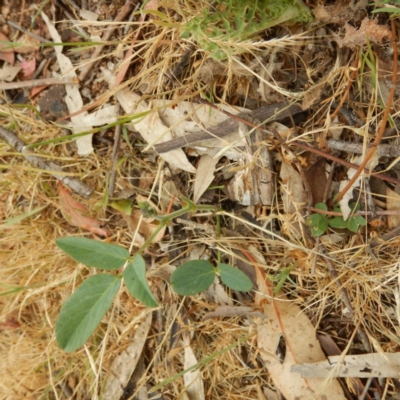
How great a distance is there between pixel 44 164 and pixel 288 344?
1.07m

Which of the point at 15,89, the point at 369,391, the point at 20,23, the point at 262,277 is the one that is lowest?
the point at 369,391

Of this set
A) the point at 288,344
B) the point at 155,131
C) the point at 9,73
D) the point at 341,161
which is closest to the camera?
the point at 341,161

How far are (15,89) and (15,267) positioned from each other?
2.23ft

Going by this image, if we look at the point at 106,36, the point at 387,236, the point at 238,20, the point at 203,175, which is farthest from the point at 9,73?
the point at 387,236

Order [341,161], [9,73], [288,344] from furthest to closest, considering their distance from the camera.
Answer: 1. [9,73]
2. [288,344]
3. [341,161]

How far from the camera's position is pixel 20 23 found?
1.81 m

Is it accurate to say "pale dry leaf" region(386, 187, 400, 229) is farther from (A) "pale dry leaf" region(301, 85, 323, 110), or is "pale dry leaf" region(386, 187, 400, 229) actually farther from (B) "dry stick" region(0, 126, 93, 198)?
(B) "dry stick" region(0, 126, 93, 198)

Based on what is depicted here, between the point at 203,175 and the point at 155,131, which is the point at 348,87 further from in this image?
the point at 155,131

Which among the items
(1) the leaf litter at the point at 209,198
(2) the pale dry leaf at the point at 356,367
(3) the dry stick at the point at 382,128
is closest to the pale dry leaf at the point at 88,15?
(1) the leaf litter at the point at 209,198

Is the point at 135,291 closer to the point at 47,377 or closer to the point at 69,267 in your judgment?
the point at 69,267

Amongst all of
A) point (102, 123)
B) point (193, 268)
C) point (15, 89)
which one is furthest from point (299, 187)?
point (15, 89)

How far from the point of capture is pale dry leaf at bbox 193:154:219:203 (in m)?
1.57

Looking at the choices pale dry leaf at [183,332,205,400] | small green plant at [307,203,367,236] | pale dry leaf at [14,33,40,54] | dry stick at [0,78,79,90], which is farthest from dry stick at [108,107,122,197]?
small green plant at [307,203,367,236]

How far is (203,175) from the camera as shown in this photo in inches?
62.1
